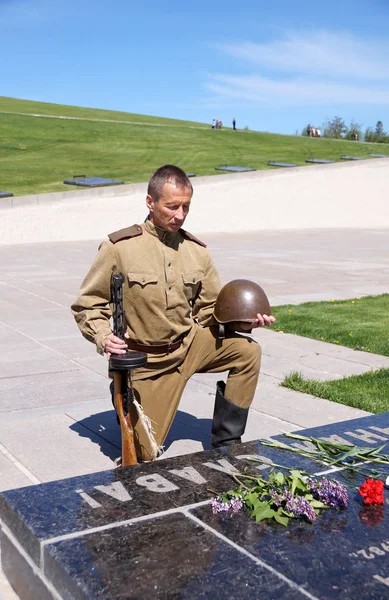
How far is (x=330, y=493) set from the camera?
2.98 meters

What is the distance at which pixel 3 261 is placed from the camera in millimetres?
14406

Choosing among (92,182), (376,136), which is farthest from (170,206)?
(376,136)

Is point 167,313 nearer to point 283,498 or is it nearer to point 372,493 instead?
point 283,498

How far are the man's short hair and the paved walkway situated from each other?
1587 mm

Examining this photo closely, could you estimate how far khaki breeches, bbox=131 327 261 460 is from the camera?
404 cm

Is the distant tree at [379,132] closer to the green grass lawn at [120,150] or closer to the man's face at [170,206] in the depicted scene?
the green grass lawn at [120,150]

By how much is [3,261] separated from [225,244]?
5.95 m

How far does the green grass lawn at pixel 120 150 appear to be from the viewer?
83.9 ft

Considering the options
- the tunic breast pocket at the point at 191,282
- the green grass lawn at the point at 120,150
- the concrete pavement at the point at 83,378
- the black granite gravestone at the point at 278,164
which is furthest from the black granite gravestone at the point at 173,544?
the black granite gravestone at the point at 278,164

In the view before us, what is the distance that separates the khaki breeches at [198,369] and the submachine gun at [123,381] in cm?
28

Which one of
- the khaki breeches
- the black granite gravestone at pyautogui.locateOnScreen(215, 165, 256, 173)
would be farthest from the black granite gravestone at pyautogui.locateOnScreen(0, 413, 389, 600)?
the black granite gravestone at pyautogui.locateOnScreen(215, 165, 256, 173)

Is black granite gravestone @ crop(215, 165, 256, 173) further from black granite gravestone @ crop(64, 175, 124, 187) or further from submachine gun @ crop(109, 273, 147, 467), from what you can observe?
submachine gun @ crop(109, 273, 147, 467)

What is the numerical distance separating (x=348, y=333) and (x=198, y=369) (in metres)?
4.13

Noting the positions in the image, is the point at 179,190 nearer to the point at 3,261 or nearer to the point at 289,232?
the point at 3,261
